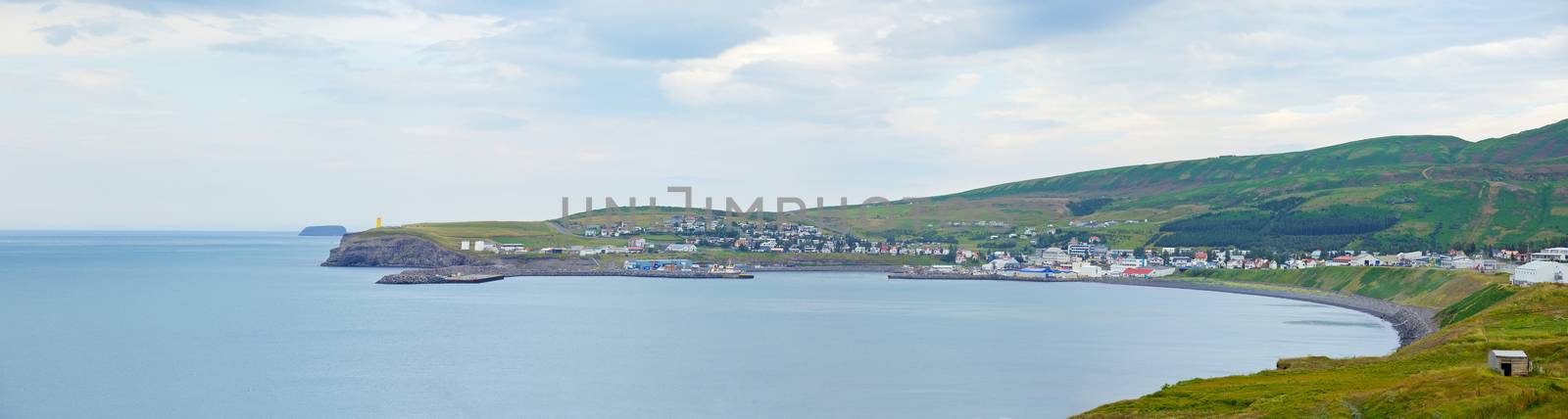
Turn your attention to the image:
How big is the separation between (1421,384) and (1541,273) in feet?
181

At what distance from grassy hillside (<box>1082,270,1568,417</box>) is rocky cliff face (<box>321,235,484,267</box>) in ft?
415

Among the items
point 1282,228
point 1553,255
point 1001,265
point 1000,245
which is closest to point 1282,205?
point 1282,228

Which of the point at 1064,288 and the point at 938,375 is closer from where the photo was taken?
the point at 938,375

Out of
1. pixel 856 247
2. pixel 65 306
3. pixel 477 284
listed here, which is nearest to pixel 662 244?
pixel 856 247

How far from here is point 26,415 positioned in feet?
119

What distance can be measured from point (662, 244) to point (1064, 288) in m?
73.3

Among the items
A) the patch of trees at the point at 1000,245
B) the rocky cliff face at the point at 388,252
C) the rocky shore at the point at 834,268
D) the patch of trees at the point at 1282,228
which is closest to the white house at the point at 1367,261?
the patch of trees at the point at 1282,228

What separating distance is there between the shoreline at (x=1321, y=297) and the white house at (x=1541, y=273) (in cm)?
503

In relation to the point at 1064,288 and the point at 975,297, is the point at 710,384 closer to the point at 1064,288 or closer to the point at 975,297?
the point at 975,297

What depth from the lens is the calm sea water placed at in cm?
3966

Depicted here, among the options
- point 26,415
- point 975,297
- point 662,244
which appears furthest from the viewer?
point 662,244

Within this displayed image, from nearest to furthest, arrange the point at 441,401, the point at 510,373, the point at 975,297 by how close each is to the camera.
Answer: the point at 441,401 → the point at 510,373 → the point at 975,297

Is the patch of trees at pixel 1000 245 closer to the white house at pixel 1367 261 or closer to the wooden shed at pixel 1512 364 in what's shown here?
the white house at pixel 1367 261

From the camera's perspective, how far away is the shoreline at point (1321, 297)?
215 ft
